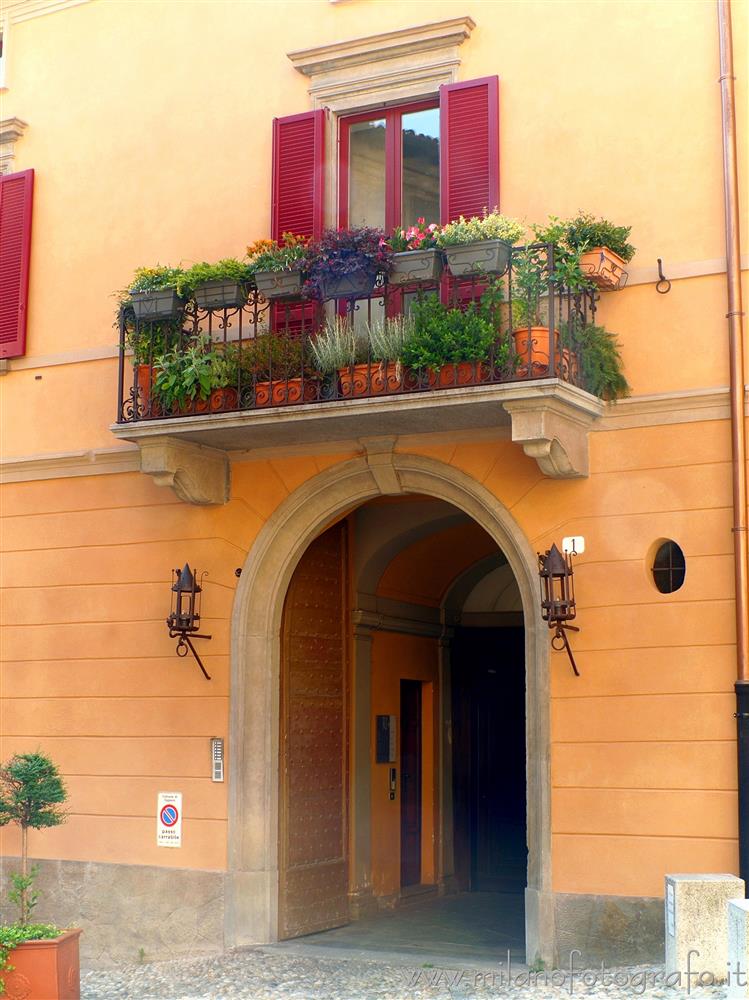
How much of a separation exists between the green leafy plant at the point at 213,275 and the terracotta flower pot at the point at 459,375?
1.96 metres

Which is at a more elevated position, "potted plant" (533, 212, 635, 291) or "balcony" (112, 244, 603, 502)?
"potted plant" (533, 212, 635, 291)

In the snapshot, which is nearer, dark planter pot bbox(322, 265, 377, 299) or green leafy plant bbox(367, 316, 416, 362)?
green leafy plant bbox(367, 316, 416, 362)

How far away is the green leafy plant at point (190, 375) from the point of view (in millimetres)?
11023

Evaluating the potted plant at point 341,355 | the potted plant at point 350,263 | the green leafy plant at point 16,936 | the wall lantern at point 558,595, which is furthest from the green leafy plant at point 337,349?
the green leafy plant at point 16,936

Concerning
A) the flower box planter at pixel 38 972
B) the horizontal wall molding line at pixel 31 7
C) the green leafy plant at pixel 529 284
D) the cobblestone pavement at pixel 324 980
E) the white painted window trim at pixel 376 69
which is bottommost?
the cobblestone pavement at pixel 324 980

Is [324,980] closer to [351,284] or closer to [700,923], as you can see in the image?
[700,923]

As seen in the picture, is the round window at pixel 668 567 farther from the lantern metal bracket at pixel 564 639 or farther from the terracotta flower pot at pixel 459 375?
the terracotta flower pot at pixel 459 375

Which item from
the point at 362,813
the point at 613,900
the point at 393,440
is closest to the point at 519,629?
the point at 362,813

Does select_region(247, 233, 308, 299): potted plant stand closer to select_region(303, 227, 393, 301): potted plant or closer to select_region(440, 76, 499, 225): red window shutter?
select_region(303, 227, 393, 301): potted plant

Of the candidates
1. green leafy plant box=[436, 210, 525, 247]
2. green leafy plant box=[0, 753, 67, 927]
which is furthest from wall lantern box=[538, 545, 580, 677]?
green leafy plant box=[0, 753, 67, 927]

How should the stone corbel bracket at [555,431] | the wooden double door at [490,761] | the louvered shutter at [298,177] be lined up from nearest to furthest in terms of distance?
the stone corbel bracket at [555,431]
the louvered shutter at [298,177]
the wooden double door at [490,761]

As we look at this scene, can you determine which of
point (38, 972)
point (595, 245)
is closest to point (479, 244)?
point (595, 245)

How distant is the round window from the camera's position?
10125 millimetres

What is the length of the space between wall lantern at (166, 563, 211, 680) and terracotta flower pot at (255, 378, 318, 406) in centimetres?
170
